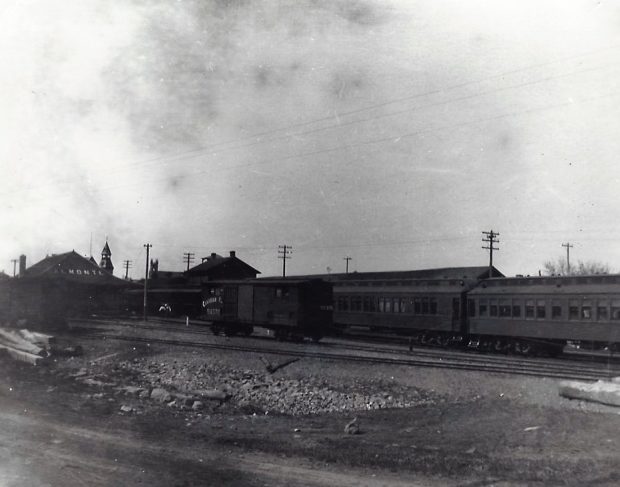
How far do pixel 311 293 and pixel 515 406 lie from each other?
45.9ft

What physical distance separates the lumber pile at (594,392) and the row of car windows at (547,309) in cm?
→ 896

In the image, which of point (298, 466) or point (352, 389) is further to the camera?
point (352, 389)

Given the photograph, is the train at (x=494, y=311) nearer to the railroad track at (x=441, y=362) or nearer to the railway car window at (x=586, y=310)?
the railway car window at (x=586, y=310)

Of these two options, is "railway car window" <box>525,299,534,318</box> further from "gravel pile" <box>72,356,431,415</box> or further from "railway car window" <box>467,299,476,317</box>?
"gravel pile" <box>72,356,431,415</box>

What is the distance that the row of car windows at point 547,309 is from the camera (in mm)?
19047

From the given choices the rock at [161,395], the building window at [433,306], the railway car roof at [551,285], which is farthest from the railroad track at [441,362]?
the building window at [433,306]


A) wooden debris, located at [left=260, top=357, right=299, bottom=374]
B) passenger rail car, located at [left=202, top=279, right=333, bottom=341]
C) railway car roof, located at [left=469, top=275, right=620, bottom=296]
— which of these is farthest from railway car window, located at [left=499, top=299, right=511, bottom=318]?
wooden debris, located at [left=260, top=357, right=299, bottom=374]

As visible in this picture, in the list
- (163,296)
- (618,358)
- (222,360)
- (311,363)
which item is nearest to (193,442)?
(311,363)

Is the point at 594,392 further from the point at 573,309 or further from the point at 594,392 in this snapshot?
the point at 573,309

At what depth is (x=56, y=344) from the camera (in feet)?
75.0

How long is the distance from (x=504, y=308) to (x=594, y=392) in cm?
1243

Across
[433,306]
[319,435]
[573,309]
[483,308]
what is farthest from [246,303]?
[319,435]

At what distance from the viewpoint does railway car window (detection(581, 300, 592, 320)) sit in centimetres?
1952

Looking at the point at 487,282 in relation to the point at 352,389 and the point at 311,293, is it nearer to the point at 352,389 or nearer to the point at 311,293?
the point at 311,293
